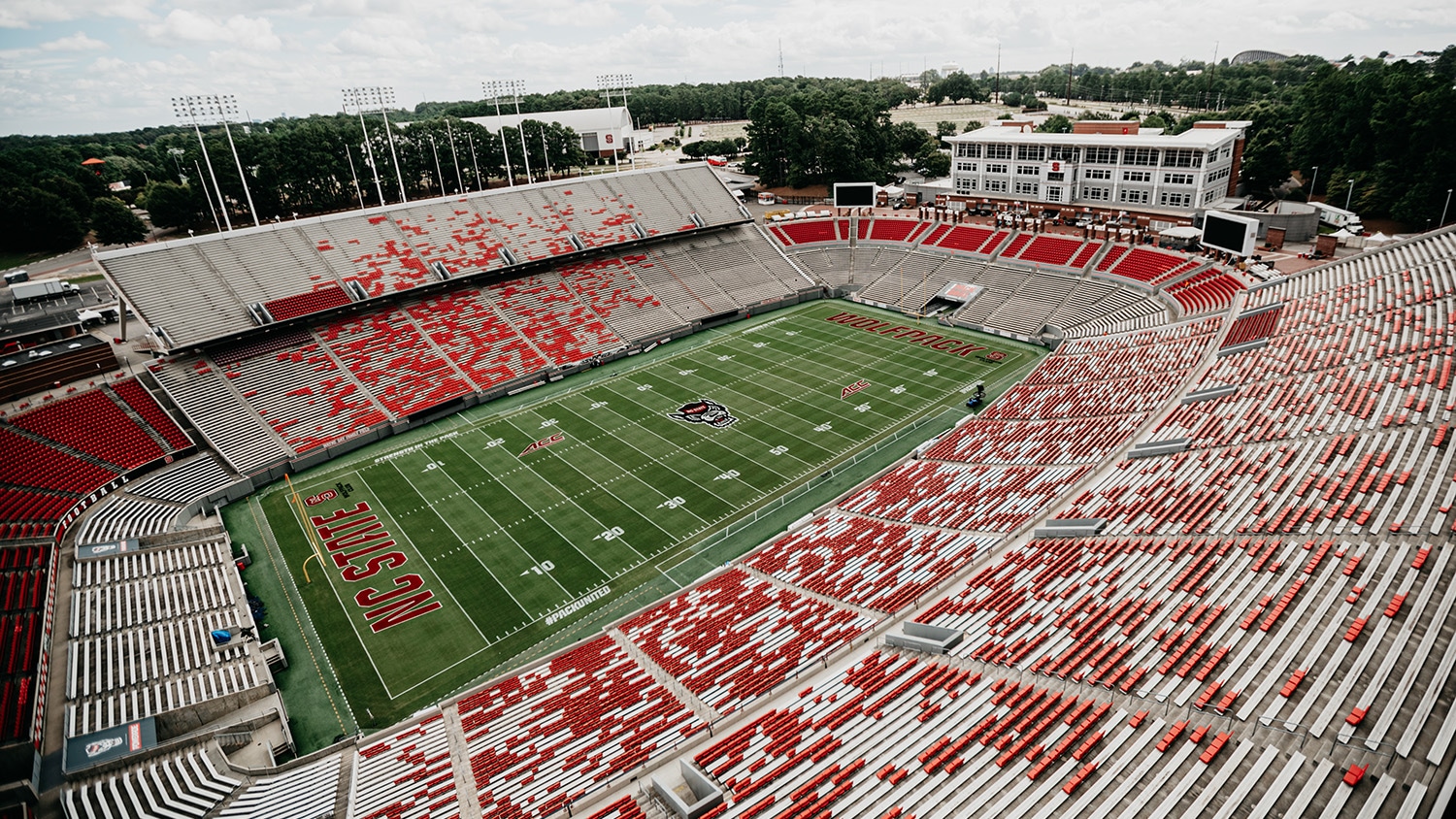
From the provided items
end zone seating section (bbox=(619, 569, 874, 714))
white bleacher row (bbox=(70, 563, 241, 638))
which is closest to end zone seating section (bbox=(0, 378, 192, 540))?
white bleacher row (bbox=(70, 563, 241, 638))

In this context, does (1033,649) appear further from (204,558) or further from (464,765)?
(204,558)

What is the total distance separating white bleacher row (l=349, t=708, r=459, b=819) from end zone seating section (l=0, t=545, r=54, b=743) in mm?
9965

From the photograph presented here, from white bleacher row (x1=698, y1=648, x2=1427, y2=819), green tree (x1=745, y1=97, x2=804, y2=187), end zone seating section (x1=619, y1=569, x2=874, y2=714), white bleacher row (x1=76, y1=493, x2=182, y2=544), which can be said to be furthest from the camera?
green tree (x1=745, y1=97, x2=804, y2=187)

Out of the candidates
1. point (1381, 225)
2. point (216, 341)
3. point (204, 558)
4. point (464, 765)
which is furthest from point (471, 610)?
point (1381, 225)

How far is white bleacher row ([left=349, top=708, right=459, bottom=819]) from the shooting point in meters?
17.1

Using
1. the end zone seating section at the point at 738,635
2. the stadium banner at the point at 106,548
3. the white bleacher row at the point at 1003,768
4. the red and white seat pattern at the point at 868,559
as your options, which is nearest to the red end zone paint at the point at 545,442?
the red and white seat pattern at the point at 868,559

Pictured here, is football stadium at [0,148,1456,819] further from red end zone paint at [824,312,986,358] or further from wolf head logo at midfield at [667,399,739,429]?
red end zone paint at [824,312,986,358]

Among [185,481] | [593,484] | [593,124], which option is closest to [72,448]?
[185,481]

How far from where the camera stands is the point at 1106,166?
6238cm

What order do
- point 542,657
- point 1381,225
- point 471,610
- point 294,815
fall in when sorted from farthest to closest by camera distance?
1. point 1381,225
2. point 471,610
3. point 542,657
4. point 294,815

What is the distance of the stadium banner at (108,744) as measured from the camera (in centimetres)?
1966

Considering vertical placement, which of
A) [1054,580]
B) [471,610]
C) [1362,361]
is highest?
[1362,361]

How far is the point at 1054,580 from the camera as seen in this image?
20906mm

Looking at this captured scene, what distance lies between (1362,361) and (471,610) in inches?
1432
